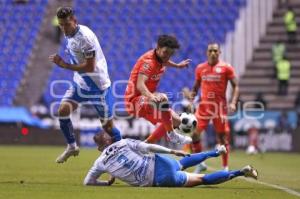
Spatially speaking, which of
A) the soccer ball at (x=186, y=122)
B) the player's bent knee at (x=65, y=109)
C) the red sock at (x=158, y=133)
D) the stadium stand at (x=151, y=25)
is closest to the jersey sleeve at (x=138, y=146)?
the player's bent knee at (x=65, y=109)

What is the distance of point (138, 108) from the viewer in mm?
13266

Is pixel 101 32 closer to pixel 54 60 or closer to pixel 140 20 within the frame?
pixel 140 20

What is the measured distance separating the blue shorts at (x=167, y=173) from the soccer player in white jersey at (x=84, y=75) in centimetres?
143

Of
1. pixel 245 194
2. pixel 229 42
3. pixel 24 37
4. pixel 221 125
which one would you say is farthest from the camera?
pixel 24 37

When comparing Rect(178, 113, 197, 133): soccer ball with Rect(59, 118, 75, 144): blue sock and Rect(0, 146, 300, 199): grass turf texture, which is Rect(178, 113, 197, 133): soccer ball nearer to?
Rect(0, 146, 300, 199): grass turf texture

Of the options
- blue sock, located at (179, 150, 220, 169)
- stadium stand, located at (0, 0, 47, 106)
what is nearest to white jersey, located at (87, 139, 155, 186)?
blue sock, located at (179, 150, 220, 169)

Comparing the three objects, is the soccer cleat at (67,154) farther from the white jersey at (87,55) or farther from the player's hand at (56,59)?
the player's hand at (56,59)

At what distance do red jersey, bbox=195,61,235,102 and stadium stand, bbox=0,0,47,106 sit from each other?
16660mm

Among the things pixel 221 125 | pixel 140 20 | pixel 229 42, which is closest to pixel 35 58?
pixel 140 20

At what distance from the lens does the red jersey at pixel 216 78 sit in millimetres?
15852

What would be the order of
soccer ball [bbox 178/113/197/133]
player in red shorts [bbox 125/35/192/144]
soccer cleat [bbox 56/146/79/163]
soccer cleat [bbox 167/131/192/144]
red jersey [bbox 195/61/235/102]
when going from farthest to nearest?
red jersey [bbox 195/61/235/102]
soccer ball [bbox 178/113/197/133]
soccer cleat [bbox 167/131/192/144]
soccer cleat [bbox 56/146/79/163]
player in red shorts [bbox 125/35/192/144]

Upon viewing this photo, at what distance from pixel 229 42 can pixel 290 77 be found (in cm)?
291

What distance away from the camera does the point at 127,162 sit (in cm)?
1062

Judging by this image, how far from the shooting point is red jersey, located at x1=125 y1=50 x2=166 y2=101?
12.6m
